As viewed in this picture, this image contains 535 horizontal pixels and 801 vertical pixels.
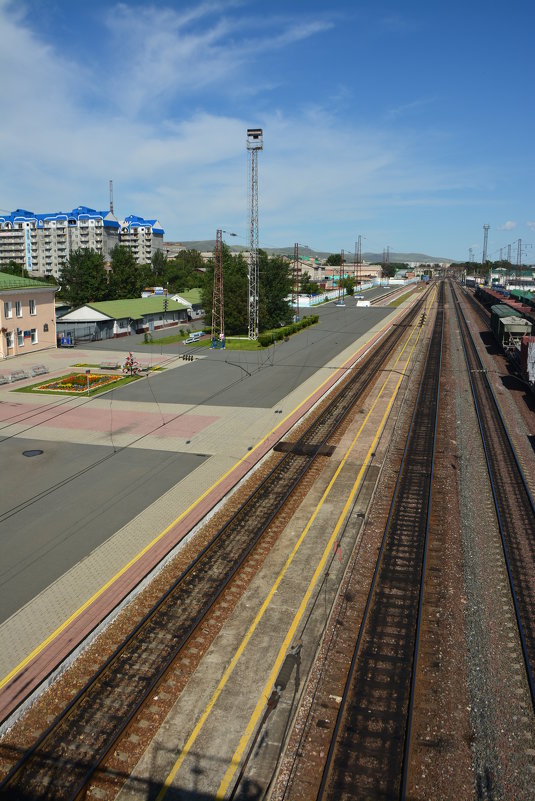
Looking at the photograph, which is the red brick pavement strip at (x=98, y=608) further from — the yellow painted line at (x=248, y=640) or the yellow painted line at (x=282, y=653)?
the yellow painted line at (x=282, y=653)

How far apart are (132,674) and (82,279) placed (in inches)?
2730

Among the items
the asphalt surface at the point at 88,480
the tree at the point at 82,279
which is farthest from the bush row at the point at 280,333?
the tree at the point at 82,279

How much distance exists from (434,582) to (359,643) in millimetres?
3112

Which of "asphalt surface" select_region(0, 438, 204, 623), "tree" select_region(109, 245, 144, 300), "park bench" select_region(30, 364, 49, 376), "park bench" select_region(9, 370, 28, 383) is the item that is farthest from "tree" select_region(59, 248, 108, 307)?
"asphalt surface" select_region(0, 438, 204, 623)

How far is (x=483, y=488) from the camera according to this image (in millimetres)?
18672

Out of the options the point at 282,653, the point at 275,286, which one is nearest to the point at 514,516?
the point at 282,653

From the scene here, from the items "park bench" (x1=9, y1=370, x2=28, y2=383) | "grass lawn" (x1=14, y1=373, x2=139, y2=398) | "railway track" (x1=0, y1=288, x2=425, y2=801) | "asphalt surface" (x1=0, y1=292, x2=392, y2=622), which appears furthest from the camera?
"park bench" (x1=9, y1=370, x2=28, y2=383)

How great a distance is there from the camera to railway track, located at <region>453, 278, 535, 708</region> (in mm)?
11656

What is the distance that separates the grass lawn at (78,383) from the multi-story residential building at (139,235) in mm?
149262

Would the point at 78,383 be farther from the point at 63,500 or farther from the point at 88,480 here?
the point at 63,500

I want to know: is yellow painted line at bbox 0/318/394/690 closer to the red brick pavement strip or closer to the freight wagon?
the red brick pavement strip

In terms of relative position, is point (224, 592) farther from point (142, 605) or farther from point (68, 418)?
point (68, 418)

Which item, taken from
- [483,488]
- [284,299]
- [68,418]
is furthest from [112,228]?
[483,488]

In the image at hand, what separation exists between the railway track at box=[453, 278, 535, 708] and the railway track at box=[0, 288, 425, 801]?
6255mm
